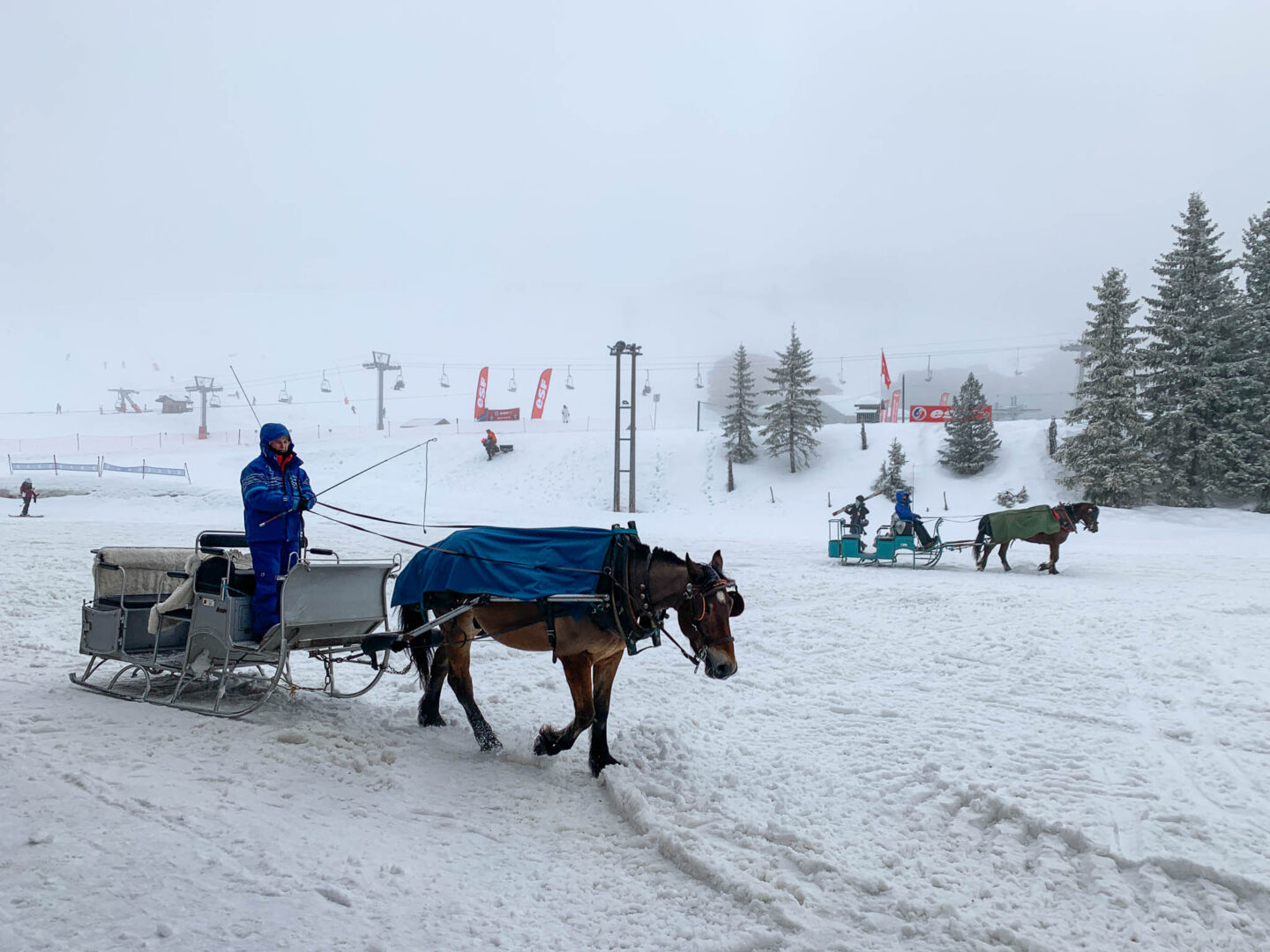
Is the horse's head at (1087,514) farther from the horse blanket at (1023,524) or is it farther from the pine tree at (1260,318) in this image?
the pine tree at (1260,318)

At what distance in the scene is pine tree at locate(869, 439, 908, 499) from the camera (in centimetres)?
3156

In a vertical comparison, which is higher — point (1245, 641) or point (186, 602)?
point (186, 602)

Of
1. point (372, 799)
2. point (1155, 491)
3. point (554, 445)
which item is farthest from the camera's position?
point (554, 445)

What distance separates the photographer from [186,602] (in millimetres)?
5820

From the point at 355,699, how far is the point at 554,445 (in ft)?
120

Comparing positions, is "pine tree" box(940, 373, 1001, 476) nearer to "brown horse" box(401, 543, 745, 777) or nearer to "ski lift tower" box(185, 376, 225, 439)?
"brown horse" box(401, 543, 745, 777)

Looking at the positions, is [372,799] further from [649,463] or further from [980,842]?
[649,463]

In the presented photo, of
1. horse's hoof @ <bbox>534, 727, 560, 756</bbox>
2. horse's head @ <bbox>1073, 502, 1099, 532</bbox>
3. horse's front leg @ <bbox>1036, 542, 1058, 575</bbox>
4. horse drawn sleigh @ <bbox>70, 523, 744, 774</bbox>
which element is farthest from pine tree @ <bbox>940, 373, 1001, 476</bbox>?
horse's hoof @ <bbox>534, 727, 560, 756</bbox>

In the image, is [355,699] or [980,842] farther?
[355,699]

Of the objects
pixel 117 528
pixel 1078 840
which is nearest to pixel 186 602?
pixel 1078 840

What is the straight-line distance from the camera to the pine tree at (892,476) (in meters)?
31.6

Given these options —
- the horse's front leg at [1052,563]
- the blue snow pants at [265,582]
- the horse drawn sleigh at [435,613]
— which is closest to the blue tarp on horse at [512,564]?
the horse drawn sleigh at [435,613]

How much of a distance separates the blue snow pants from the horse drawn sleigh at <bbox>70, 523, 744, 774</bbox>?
0.09 meters

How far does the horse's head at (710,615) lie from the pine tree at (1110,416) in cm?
2673
